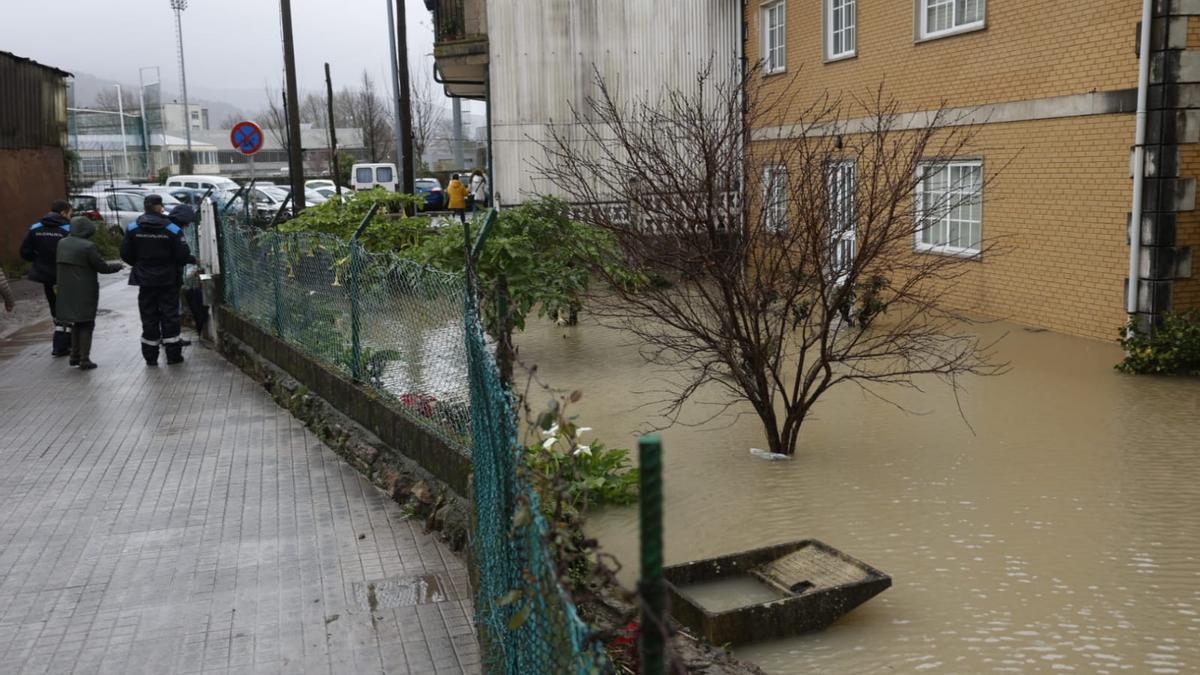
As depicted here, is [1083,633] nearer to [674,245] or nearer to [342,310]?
[674,245]

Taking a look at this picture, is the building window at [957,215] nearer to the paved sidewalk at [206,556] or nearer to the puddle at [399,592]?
the paved sidewalk at [206,556]

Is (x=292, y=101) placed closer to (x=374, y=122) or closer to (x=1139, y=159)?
(x=1139, y=159)

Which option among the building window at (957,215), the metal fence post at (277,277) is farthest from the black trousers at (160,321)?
the building window at (957,215)

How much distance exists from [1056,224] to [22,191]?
19655mm

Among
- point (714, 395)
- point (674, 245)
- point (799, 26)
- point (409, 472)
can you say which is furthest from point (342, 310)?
→ point (799, 26)

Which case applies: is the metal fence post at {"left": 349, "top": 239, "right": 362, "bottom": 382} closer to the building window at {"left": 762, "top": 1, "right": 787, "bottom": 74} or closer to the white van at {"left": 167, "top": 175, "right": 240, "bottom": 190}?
the building window at {"left": 762, "top": 1, "right": 787, "bottom": 74}

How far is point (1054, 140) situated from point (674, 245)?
22.0 ft

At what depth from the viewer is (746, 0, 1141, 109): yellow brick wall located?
11.9 metres

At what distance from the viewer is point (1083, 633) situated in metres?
5.15

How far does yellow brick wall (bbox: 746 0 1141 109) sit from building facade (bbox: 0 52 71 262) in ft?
Answer: 50.8

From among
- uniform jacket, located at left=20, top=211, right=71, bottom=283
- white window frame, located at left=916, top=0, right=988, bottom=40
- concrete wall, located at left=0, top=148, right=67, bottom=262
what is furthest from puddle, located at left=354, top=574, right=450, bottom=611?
concrete wall, located at left=0, top=148, right=67, bottom=262

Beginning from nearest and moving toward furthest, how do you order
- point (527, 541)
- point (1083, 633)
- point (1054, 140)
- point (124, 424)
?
1. point (527, 541)
2. point (1083, 633)
3. point (124, 424)
4. point (1054, 140)

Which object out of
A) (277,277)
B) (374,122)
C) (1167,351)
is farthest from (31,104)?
(374,122)

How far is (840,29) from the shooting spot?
17.6 metres
